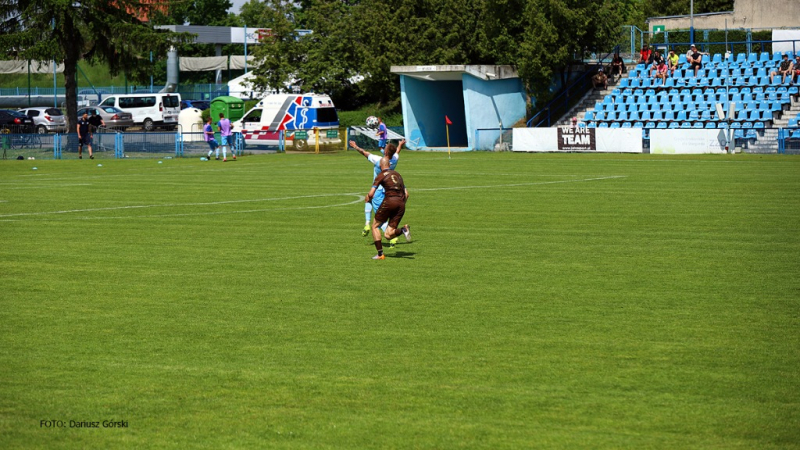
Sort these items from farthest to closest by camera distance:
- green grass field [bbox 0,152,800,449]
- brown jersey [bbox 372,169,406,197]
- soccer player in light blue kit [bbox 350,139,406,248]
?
soccer player in light blue kit [bbox 350,139,406,248]
brown jersey [bbox 372,169,406,197]
green grass field [bbox 0,152,800,449]

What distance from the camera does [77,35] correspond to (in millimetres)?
56250

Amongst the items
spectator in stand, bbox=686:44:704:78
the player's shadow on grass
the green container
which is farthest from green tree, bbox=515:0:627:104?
A: the player's shadow on grass

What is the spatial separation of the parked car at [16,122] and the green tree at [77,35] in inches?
373

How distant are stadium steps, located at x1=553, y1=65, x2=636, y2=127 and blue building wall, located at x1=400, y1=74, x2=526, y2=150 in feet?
9.47

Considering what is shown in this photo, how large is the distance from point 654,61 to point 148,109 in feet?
109

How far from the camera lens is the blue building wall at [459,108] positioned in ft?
173

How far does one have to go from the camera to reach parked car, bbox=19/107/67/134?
66938 millimetres

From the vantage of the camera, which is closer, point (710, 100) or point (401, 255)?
point (401, 255)

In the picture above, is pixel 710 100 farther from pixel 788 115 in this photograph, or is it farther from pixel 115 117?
pixel 115 117

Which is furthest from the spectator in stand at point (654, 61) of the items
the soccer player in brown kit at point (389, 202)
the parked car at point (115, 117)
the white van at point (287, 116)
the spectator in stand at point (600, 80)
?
the soccer player in brown kit at point (389, 202)

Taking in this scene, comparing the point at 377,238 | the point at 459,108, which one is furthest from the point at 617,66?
the point at 377,238

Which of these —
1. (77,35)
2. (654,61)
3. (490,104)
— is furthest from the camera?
(77,35)

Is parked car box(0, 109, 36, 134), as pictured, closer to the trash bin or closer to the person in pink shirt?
the trash bin

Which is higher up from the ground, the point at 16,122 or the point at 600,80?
the point at 600,80
